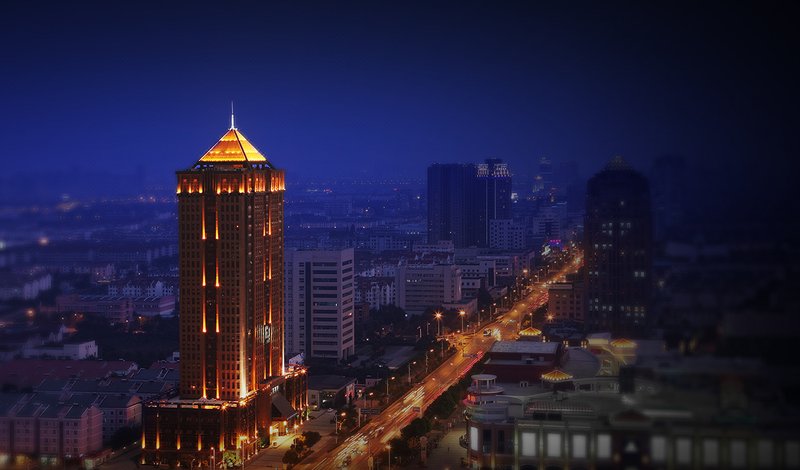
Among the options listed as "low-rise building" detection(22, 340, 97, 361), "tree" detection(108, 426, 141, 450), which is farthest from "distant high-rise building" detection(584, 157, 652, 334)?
"low-rise building" detection(22, 340, 97, 361)

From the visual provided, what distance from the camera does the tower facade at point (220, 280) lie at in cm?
925

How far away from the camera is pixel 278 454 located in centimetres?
877

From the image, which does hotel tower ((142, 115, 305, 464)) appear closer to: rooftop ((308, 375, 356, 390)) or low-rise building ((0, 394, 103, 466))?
low-rise building ((0, 394, 103, 466))

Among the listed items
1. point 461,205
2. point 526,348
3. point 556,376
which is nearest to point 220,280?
point 556,376

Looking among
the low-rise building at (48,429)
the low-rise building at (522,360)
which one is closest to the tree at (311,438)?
the low-rise building at (48,429)

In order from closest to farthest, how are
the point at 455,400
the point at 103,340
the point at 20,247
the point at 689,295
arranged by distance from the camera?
the point at 689,295
the point at 20,247
the point at 455,400
the point at 103,340

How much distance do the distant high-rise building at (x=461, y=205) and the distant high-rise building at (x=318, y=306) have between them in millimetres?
8811

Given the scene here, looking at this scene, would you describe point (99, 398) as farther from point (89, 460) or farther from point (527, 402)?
point (527, 402)

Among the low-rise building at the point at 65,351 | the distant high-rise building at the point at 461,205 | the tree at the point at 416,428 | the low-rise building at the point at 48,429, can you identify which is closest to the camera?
the low-rise building at the point at 48,429

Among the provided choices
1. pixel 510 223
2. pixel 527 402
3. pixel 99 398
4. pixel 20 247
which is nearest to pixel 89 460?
pixel 99 398

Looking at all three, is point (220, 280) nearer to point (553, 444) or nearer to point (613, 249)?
point (613, 249)

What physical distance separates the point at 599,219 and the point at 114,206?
5267 millimetres

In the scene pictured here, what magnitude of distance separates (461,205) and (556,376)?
14286 mm

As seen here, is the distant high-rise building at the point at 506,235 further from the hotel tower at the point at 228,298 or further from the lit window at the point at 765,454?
the lit window at the point at 765,454
